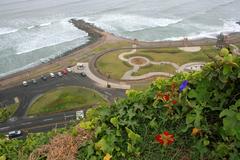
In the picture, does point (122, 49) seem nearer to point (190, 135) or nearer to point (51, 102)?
point (51, 102)

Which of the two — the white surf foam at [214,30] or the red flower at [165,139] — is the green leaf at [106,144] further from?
the white surf foam at [214,30]

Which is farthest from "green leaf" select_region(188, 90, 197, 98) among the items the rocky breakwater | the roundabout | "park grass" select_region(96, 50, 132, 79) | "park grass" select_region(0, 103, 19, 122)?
the rocky breakwater

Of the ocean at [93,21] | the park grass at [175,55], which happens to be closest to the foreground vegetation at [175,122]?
the park grass at [175,55]

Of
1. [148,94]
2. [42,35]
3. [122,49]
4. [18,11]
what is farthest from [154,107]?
[18,11]

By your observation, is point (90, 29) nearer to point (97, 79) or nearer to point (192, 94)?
point (97, 79)

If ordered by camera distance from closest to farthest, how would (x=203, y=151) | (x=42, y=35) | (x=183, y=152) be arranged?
1. (x=203, y=151)
2. (x=183, y=152)
3. (x=42, y=35)

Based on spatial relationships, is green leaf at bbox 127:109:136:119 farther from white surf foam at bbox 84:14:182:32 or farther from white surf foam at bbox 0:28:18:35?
white surf foam at bbox 0:28:18:35
